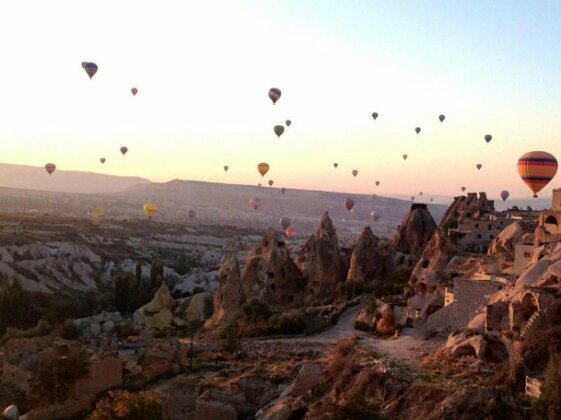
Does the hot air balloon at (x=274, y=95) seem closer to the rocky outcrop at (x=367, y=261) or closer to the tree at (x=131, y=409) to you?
the rocky outcrop at (x=367, y=261)

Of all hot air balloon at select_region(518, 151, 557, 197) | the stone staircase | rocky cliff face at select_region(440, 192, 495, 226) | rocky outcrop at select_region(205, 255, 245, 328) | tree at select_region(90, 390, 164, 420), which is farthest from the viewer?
rocky cliff face at select_region(440, 192, 495, 226)

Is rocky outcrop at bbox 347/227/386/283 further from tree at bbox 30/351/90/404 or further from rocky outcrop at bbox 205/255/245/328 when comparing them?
tree at bbox 30/351/90/404

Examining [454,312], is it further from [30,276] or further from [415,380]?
[30,276]

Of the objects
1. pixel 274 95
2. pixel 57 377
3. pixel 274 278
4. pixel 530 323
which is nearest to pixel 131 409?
pixel 57 377

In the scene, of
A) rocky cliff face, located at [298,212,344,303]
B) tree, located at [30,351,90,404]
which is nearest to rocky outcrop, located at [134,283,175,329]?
rocky cliff face, located at [298,212,344,303]

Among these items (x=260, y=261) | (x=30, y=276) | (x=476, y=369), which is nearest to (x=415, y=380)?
(x=476, y=369)

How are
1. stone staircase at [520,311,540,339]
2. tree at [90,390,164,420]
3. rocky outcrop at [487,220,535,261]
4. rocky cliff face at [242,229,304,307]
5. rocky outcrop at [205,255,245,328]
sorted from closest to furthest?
tree at [90,390,164,420]
stone staircase at [520,311,540,339]
rocky outcrop at [487,220,535,261]
rocky outcrop at [205,255,245,328]
rocky cliff face at [242,229,304,307]
